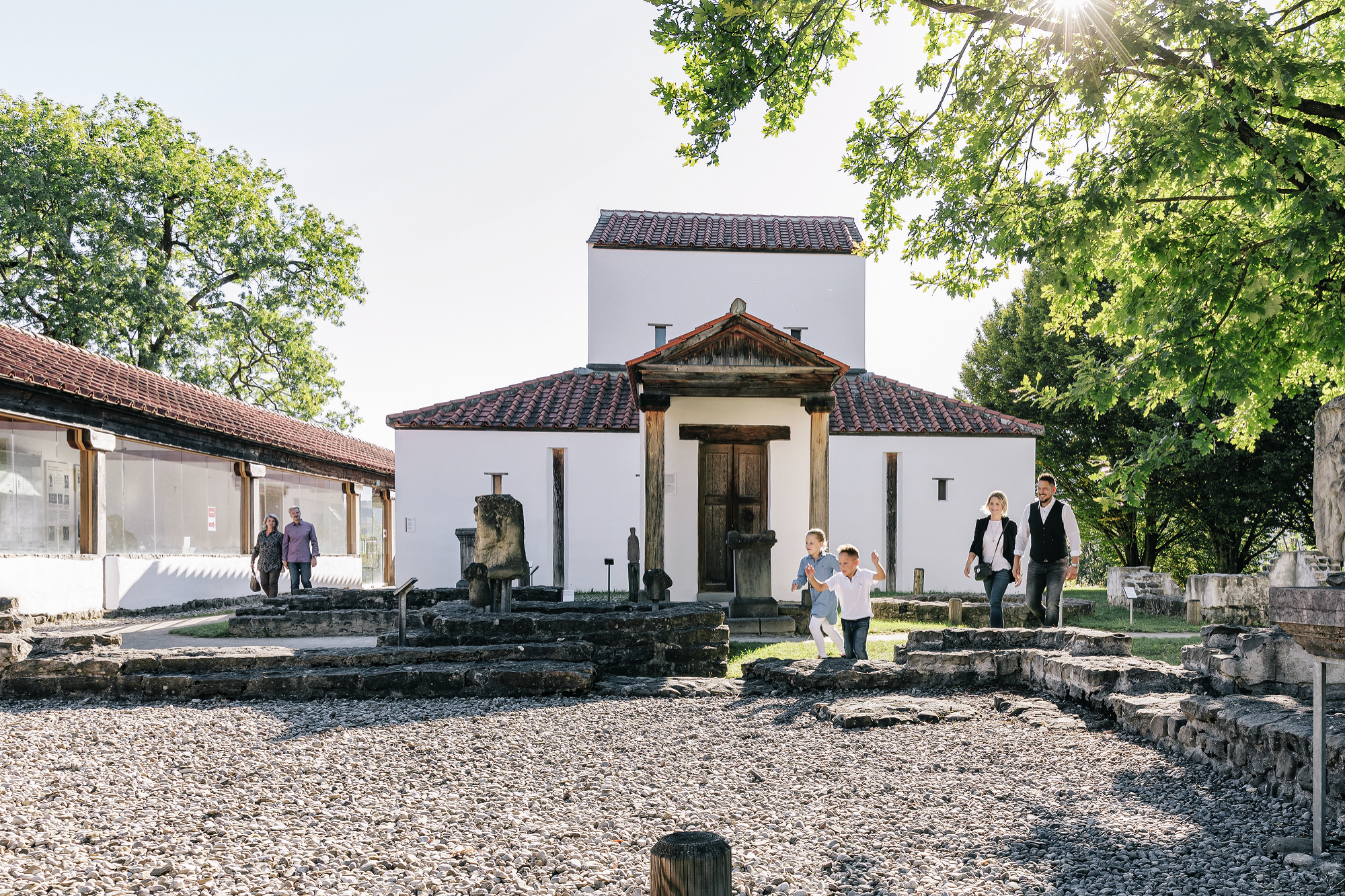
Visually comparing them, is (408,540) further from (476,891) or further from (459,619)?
(476,891)

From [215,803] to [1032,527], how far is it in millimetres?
7471

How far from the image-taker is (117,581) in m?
14.4

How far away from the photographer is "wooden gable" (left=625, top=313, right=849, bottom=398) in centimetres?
1192

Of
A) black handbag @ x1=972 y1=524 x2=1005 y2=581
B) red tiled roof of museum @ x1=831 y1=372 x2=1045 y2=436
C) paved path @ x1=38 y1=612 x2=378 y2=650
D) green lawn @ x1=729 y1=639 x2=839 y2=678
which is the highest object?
red tiled roof of museum @ x1=831 y1=372 x2=1045 y2=436

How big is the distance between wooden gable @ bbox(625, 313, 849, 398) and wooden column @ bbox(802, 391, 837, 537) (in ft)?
1.21

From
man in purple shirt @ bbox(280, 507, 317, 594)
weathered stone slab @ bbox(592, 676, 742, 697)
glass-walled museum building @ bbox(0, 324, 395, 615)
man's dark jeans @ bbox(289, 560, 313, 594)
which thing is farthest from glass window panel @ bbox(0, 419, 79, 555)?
weathered stone slab @ bbox(592, 676, 742, 697)

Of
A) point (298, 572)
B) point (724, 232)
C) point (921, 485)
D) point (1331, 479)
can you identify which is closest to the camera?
point (1331, 479)

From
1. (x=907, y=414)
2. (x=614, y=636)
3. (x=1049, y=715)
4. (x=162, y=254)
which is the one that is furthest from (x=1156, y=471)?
(x=162, y=254)

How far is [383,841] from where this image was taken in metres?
3.71

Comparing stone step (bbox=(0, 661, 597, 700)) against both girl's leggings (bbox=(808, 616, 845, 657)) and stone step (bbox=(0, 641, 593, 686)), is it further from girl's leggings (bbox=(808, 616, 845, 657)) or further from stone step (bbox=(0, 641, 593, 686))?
girl's leggings (bbox=(808, 616, 845, 657))

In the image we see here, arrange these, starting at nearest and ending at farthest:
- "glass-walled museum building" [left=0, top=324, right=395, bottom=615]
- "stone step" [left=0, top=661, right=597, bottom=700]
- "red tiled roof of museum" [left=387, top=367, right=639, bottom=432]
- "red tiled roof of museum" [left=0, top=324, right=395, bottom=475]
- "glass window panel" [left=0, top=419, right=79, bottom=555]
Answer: "stone step" [left=0, top=661, right=597, bottom=700] < "glass window panel" [left=0, top=419, right=79, bottom=555] < "glass-walled museum building" [left=0, top=324, right=395, bottom=615] < "red tiled roof of museum" [left=0, top=324, right=395, bottom=475] < "red tiled roof of museum" [left=387, top=367, right=639, bottom=432]

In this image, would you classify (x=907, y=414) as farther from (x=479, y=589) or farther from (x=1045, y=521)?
(x=479, y=589)

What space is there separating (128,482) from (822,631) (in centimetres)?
1331

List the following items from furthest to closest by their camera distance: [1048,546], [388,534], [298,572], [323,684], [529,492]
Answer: [388,534], [529,492], [298,572], [1048,546], [323,684]
